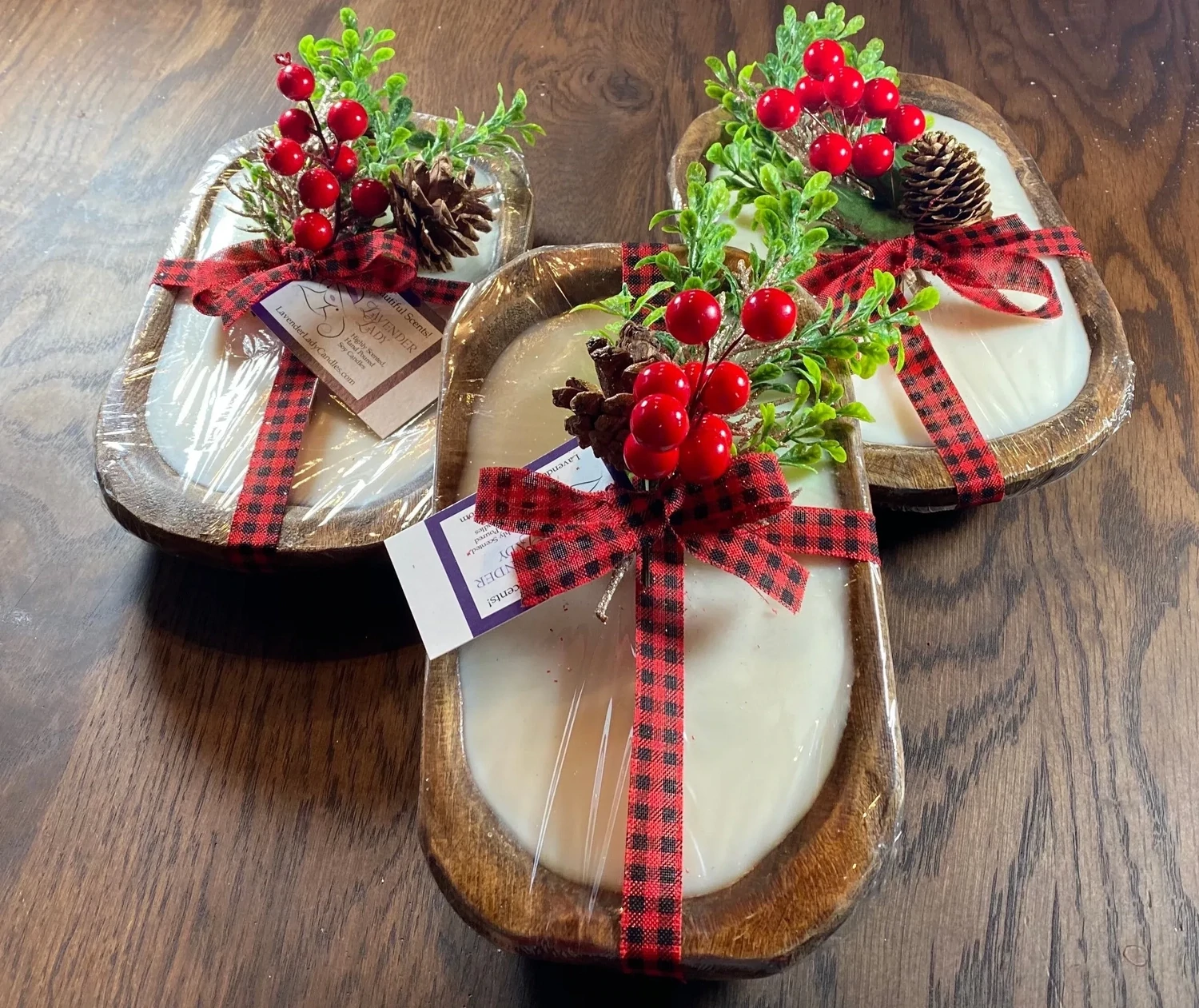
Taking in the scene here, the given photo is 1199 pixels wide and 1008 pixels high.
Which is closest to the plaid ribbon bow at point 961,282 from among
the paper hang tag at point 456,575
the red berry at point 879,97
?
the red berry at point 879,97

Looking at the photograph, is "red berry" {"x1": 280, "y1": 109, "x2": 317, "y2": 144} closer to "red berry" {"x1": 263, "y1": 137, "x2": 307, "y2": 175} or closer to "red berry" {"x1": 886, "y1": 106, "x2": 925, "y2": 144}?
"red berry" {"x1": 263, "y1": 137, "x2": 307, "y2": 175}

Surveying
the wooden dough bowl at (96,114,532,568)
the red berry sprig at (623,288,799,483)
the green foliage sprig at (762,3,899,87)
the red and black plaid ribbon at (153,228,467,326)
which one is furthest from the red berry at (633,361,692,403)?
the green foliage sprig at (762,3,899,87)

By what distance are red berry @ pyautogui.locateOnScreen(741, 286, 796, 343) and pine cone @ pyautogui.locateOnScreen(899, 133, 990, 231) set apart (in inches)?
13.6

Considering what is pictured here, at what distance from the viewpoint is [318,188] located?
714 mm

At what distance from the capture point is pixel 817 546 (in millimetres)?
559

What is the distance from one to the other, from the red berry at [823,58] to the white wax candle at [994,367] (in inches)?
5.1

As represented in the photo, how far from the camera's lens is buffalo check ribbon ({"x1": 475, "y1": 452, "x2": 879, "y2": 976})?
51 centimetres

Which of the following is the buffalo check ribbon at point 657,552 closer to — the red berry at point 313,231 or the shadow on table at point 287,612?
the shadow on table at point 287,612

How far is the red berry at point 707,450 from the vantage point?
47cm

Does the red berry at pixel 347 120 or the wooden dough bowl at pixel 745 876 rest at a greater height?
the red berry at pixel 347 120

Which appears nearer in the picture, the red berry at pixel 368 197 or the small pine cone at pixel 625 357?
the small pine cone at pixel 625 357

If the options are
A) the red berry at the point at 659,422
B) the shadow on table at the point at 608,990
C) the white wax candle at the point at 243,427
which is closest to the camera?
the red berry at the point at 659,422

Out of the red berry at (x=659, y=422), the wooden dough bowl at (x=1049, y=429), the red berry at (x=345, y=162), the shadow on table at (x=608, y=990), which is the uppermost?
the red berry at (x=345, y=162)

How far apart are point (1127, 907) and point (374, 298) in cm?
75
